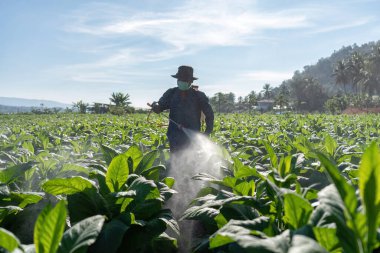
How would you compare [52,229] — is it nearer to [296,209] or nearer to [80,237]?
[80,237]

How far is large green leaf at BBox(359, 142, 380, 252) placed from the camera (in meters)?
1.05

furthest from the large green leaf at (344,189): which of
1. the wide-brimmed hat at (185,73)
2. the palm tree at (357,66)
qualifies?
the palm tree at (357,66)

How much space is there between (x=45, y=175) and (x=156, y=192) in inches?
56.0

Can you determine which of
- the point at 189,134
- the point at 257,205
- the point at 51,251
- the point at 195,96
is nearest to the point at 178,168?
the point at 189,134

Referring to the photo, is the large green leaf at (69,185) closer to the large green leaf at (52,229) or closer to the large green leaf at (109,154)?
the large green leaf at (52,229)

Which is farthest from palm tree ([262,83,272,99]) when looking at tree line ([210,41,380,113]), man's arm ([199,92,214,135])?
man's arm ([199,92,214,135])

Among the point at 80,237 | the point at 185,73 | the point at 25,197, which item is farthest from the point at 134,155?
the point at 185,73

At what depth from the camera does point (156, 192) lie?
2.13 meters

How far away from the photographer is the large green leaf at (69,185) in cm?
193

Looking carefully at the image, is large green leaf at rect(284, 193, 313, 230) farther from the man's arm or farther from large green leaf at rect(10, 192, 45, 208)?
the man's arm

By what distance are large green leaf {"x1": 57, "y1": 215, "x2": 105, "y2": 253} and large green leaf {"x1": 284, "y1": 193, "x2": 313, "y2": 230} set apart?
2.44 feet

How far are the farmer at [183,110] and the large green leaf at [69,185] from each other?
3.95m

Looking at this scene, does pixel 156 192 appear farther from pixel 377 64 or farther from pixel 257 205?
pixel 377 64

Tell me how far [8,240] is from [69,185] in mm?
699
